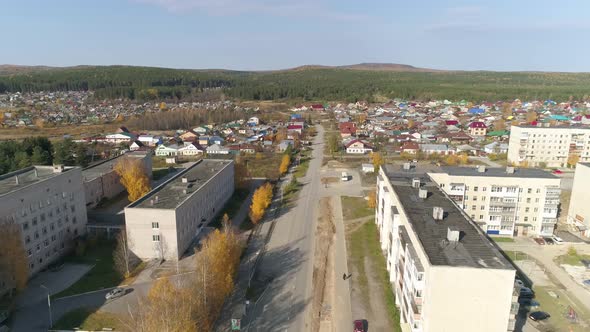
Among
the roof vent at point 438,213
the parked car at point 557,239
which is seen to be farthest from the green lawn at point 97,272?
the parked car at point 557,239

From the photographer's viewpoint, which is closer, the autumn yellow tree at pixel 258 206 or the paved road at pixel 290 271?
the paved road at pixel 290 271

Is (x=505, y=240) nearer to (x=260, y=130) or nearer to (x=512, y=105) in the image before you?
(x=260, y=130)

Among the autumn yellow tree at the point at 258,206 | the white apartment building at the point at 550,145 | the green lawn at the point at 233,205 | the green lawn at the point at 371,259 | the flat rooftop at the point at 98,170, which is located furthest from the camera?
the white apartment building at the point at 550,145

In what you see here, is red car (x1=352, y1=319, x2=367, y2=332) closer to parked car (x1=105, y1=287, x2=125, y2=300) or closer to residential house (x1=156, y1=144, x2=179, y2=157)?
parked car (x1=105, y1=287, x2=125, y2=300)

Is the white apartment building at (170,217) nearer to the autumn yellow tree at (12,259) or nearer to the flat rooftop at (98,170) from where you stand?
the autumn yellow tree at (12,259)

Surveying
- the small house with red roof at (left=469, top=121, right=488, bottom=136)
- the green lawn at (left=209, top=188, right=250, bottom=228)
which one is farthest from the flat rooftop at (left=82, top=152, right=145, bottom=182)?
the small house with red roof at (left=469, top=121, right=488, bottom=136)

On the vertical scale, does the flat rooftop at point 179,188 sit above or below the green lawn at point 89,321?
above
